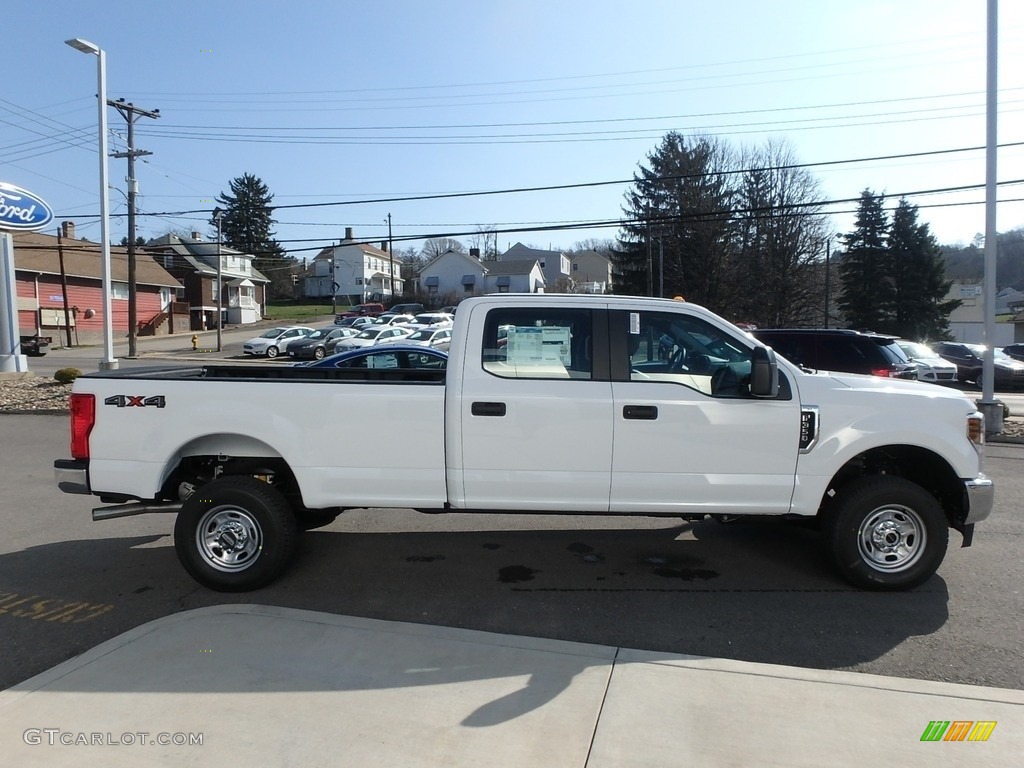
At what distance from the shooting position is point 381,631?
13.9 ft

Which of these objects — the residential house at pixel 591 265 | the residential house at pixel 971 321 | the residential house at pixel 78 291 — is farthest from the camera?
the residential house at pixel 591 265

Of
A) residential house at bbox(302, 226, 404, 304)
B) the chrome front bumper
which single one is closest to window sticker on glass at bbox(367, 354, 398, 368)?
the chrome front bumper

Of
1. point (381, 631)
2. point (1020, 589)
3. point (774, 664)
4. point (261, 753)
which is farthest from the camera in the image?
point (1020, 589)

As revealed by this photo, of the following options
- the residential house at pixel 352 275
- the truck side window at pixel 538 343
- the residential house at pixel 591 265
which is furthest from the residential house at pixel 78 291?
the residential house at pixel 591 265

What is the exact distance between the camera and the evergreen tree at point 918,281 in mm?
46375

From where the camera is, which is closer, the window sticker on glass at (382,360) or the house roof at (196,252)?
the window sticker on glass at (382,360)

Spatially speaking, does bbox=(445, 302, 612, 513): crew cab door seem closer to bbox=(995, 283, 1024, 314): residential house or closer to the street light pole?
the street light pole

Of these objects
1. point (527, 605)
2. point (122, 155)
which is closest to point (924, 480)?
point (527, 605)

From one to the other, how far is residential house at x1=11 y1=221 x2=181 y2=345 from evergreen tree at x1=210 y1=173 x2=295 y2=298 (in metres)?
26.5

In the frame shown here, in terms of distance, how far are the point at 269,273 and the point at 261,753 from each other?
317 ft

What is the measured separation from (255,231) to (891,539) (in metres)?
93.0

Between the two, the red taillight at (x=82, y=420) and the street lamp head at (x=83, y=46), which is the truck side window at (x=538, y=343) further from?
the street lamp head at (x=83, y=46)

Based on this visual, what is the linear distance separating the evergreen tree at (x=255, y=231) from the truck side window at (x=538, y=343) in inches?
3300

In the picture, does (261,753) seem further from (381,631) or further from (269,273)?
(269,273)
